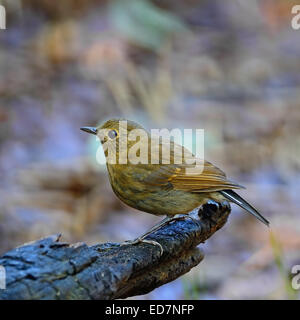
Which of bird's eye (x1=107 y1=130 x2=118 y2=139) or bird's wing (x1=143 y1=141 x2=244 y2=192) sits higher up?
bird's eye (x1=107 y1=130 x2=118 y2=139)

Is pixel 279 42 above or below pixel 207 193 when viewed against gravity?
above

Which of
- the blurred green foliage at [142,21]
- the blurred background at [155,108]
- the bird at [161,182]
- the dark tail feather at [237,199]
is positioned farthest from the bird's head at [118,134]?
the blurred green foliage at [142,21]

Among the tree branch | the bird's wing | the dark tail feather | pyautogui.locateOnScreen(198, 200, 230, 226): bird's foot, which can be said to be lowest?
the tree branch

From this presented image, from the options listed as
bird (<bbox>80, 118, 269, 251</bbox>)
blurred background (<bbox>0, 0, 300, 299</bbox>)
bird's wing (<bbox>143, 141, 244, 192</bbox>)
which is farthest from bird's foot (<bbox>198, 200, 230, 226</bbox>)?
blurred background (<bbox>0, 0, 300, 299</bbox>)

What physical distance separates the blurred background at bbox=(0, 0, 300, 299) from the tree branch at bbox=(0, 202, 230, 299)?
877 millimetres

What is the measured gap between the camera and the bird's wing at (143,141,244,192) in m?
3.62

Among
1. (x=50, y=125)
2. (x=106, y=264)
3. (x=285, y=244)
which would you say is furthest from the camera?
(x=50, y=125)

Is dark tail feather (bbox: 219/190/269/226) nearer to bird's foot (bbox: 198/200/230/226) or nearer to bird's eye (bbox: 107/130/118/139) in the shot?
bird's foot (bbox: 198/200/230/226)

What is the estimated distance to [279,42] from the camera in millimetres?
8789

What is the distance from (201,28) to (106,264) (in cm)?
684

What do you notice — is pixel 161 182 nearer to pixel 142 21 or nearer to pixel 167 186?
pixel 167 186
